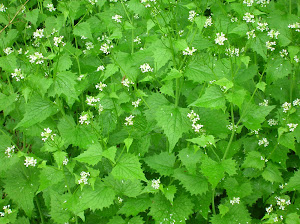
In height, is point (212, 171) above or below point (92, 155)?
below

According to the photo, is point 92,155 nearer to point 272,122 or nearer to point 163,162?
point 163,162

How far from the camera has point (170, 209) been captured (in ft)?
9.61

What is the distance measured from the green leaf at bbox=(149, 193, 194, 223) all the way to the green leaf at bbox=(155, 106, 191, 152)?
624 millimetres

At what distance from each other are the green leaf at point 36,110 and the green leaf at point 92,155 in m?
0.71

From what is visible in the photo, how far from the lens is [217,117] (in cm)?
307

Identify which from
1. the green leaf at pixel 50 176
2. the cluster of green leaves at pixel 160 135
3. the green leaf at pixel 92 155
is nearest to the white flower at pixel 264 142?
the cluster of green leaves at pixel 160 135

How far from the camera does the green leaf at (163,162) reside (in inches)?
119

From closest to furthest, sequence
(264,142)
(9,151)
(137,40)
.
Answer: (9,151)
(264,142)
(137,40)

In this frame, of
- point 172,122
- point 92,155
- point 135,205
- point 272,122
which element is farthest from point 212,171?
point 272,122

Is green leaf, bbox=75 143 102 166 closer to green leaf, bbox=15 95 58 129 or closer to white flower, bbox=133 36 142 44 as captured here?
green leaf, bbox=15 95 58 129

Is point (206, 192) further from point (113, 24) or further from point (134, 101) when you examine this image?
point (113, 24)

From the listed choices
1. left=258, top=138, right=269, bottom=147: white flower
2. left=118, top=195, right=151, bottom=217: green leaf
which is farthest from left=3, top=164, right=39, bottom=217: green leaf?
left=258, top=138, right=269, bottom=147: white flower

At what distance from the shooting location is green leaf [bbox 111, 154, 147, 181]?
2.52 metres

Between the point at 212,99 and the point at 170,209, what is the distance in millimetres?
1118
